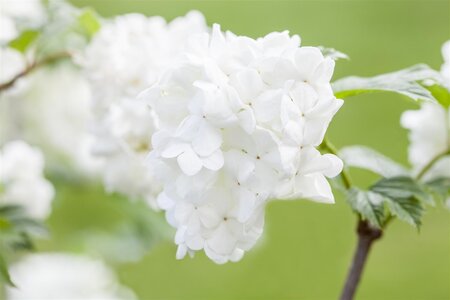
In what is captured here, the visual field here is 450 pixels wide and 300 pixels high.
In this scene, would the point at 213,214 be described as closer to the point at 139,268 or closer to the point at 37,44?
the point at 37,44

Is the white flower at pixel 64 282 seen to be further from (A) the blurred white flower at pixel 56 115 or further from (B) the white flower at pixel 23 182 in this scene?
(B) the white flower at pixel 23 182

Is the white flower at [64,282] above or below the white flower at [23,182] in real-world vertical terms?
below

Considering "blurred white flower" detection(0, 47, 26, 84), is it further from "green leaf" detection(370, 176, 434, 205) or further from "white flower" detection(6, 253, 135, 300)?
"green leaf" detection(370, 176, 434, 205)

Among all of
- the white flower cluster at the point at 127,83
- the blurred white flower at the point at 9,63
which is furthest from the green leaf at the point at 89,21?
the blurred white flower at the point at 9,63

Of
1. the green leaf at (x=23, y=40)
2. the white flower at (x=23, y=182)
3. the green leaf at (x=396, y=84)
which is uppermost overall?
the green leaf at (x=396, y=84)

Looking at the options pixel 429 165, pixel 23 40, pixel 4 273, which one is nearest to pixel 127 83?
pixel 23 40

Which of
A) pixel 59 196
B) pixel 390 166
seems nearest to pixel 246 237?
pixel 390 166

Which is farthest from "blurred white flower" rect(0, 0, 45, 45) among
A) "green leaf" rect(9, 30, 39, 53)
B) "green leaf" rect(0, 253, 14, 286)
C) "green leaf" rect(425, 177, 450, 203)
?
"green leaf" rect(425, 177, 450, 203)
